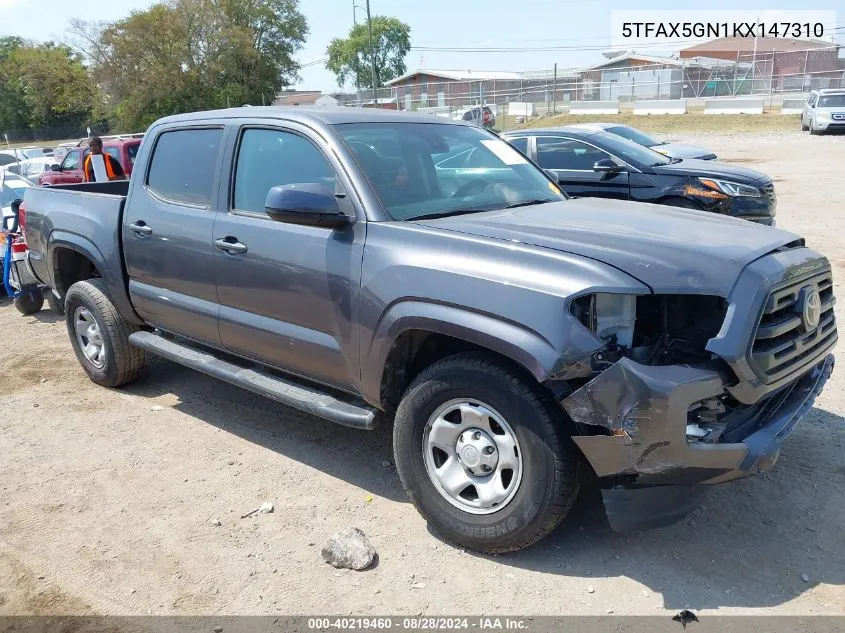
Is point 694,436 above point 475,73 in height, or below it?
below

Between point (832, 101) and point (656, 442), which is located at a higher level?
point (832, 101)

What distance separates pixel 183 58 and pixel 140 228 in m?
51.1

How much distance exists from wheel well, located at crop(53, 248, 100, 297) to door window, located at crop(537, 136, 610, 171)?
601 centimetres

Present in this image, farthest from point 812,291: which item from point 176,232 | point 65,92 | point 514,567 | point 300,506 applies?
point 65,92

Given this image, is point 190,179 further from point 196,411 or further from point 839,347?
point 839,347

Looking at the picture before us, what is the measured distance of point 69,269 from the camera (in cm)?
Answer: 590

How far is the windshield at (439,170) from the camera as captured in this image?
3.78 metres

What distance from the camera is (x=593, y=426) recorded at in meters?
2.91

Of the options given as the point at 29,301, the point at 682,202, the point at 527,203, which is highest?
the point at 527,203

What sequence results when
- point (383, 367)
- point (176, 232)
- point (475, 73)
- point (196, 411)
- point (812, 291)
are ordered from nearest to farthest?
point (812, 291) < point (383, 367) < point (176, 232) < point (196, 411) < point (475, 73)

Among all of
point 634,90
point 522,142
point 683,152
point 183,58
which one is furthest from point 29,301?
point 183,58

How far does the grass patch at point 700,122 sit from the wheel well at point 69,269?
1038 inches

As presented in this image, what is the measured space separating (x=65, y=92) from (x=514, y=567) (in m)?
70.7

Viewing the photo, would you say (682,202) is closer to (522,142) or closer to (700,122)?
(522,142)
